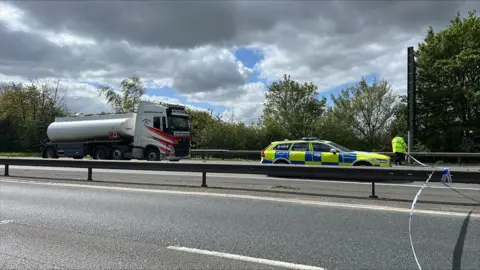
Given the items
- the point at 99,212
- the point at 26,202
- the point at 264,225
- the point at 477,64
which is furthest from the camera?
the point at 477,64

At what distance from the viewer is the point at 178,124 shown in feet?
77.5

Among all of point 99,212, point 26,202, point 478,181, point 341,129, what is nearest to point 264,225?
point 99,212

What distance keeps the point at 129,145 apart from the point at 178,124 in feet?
12.0

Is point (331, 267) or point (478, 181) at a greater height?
point (478, 181)

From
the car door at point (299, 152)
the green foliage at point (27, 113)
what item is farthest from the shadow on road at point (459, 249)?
the green foliage at point (27, 113)

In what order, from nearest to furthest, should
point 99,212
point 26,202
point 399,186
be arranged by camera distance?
point 99,212, point 26,202, point 399,186

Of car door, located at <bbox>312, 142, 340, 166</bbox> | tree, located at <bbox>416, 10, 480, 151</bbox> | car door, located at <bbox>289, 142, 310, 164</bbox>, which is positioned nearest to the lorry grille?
car door, located at <bbox>289, 142, 310, 164</bbox>

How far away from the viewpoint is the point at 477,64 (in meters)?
25.4

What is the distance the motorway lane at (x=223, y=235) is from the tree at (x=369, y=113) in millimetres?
23186

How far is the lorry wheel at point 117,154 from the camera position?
2461 cm

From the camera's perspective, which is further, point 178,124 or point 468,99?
point 468,99

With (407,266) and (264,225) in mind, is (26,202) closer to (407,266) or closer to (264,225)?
(264,225)

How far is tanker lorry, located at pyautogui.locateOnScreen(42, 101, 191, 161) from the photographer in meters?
23.2

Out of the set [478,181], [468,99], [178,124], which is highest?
[468,99]
